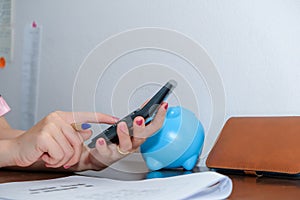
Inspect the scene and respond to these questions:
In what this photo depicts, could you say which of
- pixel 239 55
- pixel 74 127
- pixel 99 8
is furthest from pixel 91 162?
pixel 99 8

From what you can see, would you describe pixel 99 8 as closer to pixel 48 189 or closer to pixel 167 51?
pixel 167 51

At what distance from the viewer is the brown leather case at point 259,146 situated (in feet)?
2.77

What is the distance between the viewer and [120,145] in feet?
2.87

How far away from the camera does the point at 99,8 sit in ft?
4.28

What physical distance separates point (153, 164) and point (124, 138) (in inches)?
Result: 6.0

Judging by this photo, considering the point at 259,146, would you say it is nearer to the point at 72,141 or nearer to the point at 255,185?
the point at 255,185

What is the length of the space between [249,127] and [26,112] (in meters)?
0.76

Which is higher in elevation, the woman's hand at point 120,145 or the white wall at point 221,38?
the white wall at point 221,38

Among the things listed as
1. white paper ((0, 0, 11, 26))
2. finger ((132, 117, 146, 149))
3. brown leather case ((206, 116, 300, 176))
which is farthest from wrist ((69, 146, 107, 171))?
white paper ((0, 0, 11, 26))

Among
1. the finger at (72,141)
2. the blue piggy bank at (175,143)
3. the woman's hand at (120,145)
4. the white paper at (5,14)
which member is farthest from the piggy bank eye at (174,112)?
the white paper at (5,14)

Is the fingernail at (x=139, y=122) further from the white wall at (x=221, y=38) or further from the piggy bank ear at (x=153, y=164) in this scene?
the white wall at (x=221, y=38)

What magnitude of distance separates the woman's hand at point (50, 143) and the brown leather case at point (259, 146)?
267 mm

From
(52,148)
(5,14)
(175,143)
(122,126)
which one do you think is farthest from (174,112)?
(5,14)

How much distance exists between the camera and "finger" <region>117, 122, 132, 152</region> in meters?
0.83
